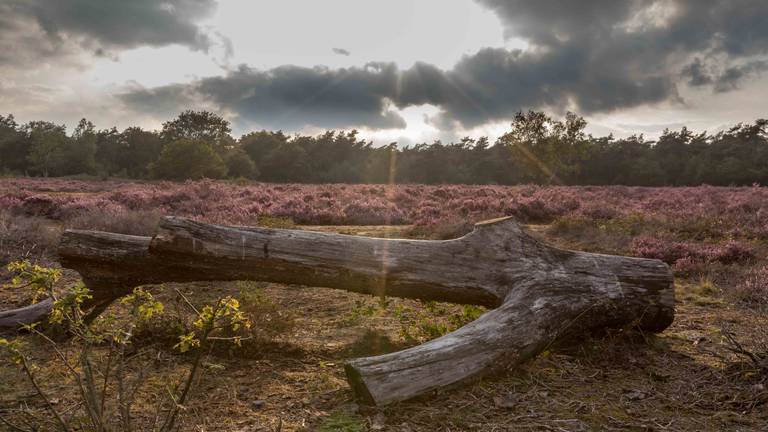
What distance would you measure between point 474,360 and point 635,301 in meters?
2.02

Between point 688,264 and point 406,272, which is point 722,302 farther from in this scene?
point 406,272

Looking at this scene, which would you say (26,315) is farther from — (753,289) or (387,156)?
(387,156)

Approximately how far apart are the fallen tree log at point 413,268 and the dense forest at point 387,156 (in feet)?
149

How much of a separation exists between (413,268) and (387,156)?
6261 centimetres

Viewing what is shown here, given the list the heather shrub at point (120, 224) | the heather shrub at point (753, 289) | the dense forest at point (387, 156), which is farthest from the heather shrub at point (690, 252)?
the dense forest at point (387, 156)

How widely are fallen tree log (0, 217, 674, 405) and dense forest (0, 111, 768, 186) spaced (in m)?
45.3

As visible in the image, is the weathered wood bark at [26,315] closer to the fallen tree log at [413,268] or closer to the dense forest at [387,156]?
the fallen tree log at [413,268]

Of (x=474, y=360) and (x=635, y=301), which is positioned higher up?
(x=635, y=301)

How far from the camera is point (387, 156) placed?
66.1 meters

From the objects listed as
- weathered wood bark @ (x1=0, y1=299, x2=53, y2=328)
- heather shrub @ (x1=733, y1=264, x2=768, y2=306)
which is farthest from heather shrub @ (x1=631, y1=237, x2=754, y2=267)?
weathered wood bark @ (x1=0, y1=299, x2=53, y2=328)

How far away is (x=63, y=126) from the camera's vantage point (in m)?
64.7

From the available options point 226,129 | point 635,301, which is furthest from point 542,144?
point 226,129

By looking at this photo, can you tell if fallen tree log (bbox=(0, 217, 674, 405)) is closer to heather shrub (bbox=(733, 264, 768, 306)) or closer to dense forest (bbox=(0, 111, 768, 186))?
heather shrub (bbox=(733, 264, 768, 306))

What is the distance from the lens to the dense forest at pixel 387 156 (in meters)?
47.6
